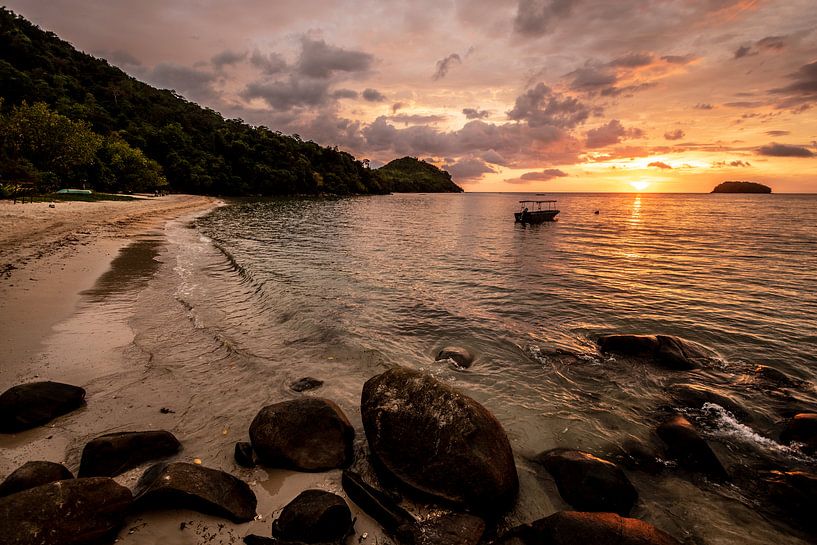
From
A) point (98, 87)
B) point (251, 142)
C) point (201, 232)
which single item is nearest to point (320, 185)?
point (251, 142)

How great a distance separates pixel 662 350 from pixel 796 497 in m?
4.68

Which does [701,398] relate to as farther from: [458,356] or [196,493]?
[196,493]

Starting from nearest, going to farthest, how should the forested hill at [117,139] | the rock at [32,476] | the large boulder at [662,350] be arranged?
1. the rock at [32,476]
2. the large boulder at [662,350]
3. the forested hill at [117,139]

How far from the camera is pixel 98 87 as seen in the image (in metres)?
111

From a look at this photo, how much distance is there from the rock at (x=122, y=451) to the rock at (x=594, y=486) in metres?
5.55

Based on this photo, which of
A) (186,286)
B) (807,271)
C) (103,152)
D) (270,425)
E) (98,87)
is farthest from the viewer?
(98,87)

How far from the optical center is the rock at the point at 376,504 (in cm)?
418

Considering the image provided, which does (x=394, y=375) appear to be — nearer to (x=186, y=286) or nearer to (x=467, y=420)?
(x=467, y=420)

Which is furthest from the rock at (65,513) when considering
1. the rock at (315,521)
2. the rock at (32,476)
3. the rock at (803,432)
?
the rock at (803,432)

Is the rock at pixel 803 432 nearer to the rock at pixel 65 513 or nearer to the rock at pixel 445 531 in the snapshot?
the rock at pixel 445 531

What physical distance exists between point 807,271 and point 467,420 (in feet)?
86.4

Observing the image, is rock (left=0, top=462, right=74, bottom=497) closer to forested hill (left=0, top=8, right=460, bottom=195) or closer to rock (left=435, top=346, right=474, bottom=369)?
rock (left=435, top=346, right=474, bottom=369)

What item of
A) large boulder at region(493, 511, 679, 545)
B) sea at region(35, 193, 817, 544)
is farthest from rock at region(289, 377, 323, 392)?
large boulder at region(493, 511, 679, 545)

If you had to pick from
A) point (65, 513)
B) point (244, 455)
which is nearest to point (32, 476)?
point (65, 513)
